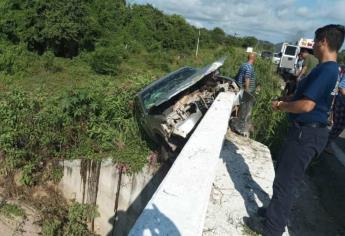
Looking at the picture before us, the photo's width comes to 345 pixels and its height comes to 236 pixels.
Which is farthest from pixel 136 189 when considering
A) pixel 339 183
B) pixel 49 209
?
pixel 339 183

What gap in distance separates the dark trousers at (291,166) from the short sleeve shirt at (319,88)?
0.34ft

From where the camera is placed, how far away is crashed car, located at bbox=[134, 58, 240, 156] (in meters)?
4.52

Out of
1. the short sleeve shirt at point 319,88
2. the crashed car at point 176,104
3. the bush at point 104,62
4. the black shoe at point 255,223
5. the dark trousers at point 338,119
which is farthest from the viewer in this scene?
the bush at point 104,62

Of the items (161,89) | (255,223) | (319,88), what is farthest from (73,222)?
(319,88)

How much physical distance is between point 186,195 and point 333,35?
1638 millimetres

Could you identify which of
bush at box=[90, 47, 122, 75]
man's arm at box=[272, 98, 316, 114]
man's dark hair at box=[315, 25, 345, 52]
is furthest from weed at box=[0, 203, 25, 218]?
bush at box=[90, 47, 122, 75]

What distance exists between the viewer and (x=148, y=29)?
31.9 meters

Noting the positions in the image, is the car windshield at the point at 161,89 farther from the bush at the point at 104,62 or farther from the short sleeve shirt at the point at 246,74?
the bush at the point at 104,62

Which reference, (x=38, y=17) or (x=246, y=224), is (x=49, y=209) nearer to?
(x=246, y=224)

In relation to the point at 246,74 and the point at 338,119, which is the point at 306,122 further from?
the point at 246,74

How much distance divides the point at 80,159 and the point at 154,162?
1.26 metres

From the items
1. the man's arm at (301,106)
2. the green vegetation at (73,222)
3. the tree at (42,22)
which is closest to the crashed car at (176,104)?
the man's arm at (301,106)

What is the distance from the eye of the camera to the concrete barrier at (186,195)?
6.01 ft

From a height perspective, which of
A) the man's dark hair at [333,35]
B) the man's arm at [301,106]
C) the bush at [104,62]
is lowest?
the bush at [104,62]
